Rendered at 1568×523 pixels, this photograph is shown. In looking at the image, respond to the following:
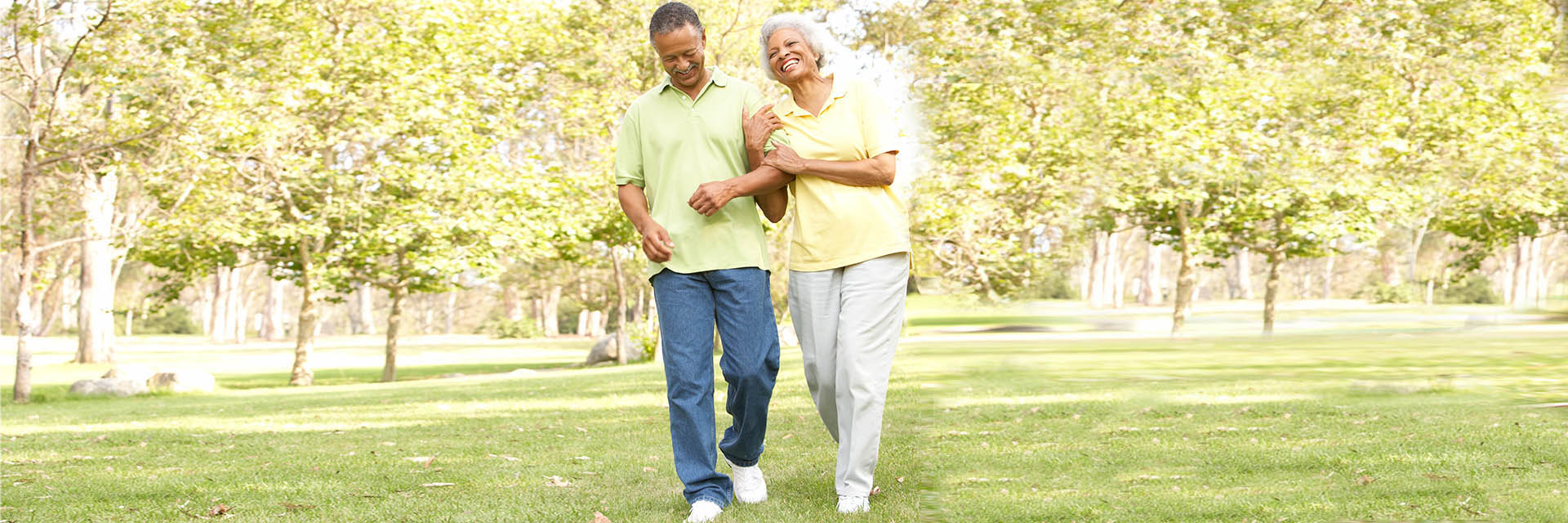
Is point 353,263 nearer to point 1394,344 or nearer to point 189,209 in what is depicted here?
point 189,209

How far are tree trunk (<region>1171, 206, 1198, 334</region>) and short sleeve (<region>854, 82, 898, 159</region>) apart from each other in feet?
4.99

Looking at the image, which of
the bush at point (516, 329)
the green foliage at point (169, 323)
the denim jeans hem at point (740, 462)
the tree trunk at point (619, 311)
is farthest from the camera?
the green foliage at point (169, 323)

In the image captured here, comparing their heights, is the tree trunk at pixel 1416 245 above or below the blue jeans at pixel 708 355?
above

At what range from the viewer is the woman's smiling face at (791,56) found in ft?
10.8

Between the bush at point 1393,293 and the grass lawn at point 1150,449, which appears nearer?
the bush at point 1393,293

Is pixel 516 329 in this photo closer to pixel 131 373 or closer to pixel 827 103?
pixel 131 373

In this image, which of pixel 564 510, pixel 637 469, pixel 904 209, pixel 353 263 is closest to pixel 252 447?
pixel 637 469

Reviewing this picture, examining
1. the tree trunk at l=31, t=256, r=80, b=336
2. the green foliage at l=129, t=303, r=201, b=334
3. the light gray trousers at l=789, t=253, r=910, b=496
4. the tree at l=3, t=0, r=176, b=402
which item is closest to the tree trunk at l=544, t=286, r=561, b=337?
the tree trunk at l=31, t=256, r=80, b=336

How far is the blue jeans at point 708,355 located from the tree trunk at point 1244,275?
2366 mm

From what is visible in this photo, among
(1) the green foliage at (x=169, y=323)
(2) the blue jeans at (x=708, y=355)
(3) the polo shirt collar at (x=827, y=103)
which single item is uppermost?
(3) the polo shirt collar at (x=827, y=103)

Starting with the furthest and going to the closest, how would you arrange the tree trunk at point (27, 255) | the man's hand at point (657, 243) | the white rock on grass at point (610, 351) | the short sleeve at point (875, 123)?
1. the white rock on grass at point (610, 351)
2. the tree trunk at point (27, 255)
3. the man's hand at point (657, 243)
4. the short sleeve at point (875, 123)

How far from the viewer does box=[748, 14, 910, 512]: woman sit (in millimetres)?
3221

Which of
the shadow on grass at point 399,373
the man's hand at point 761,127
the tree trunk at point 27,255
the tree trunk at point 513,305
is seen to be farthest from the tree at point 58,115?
the tree trunk at point 513,305

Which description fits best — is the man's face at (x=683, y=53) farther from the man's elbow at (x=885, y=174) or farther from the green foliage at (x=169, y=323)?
the green foliage at (x=169, y=323)
